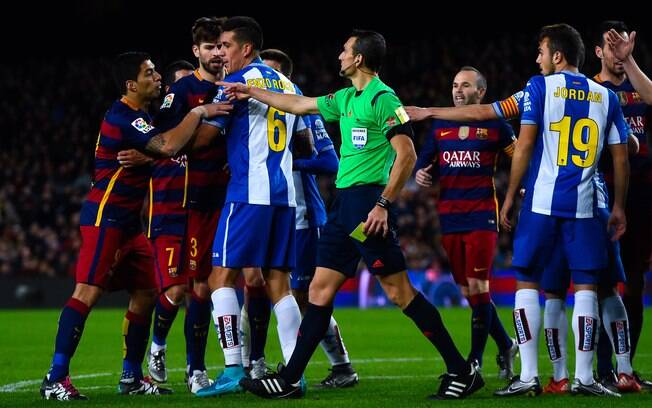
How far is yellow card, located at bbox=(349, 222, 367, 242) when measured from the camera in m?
6.92

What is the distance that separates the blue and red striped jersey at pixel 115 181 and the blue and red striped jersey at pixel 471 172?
285 centimetres

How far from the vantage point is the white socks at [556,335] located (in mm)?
7316

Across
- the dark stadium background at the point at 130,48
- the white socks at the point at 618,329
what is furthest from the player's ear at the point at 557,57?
the dark stadium background at the point at 130,48

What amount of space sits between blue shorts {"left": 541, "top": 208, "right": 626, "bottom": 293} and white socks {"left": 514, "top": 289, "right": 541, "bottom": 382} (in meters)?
0.25

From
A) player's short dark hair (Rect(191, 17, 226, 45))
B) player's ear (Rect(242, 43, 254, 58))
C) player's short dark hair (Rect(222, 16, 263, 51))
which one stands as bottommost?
player's ear (Rect(242, 43, 254, 58))

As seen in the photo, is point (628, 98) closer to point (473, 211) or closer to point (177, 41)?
point (473, 211)

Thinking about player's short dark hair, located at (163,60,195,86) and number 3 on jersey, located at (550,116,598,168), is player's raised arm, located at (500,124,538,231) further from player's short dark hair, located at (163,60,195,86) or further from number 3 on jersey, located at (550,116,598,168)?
player's short dark hair, located at (163,60,195,86)

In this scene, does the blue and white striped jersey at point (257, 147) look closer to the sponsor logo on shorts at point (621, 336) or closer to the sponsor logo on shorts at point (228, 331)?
the sponsor logo on shorts at point (228, 331)

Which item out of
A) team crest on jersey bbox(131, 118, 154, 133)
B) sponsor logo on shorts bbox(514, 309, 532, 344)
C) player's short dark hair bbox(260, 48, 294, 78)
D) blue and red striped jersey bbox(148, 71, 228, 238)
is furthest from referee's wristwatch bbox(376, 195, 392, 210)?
player's short dark hair bbox(260, 48, 294, 78)

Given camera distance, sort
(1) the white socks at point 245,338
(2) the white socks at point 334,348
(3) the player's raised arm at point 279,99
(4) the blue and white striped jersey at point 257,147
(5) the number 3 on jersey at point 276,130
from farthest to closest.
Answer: (1) the white socks at point 245,338, (2) the white socks at point 334,348, (5) the number 3 on jersey at point 276,130, (4) the blue and white striped jersey at point 257,147, (3) the player's raised arm at point 279,99

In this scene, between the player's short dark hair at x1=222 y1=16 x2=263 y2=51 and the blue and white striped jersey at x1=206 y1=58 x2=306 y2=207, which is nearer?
the blue and white striped jersey at x1=206 y1=58 x2=306 y2=207

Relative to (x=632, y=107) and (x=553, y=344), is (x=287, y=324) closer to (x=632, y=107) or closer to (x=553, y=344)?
(x=553, y=344)

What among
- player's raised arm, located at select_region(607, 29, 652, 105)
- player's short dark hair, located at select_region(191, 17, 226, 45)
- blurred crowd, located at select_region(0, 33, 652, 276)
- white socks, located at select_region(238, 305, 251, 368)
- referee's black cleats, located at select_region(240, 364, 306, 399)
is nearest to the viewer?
referee's black cleats, located at select_region(240, 364, 306, 399)

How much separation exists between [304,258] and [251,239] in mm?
1733
